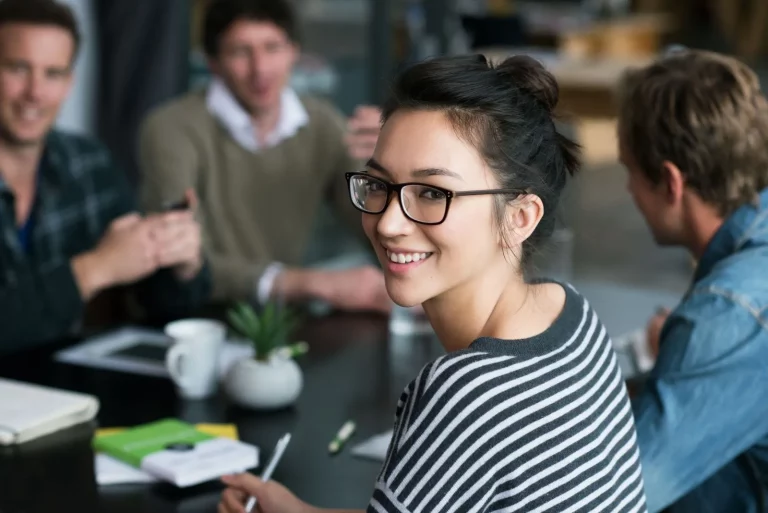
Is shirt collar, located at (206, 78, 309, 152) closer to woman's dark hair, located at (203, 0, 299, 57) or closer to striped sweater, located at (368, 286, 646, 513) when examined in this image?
woman's dark hair, located at (203, 0, 299, 57)

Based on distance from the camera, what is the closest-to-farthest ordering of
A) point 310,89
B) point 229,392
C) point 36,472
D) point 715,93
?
point 36,472 → point 715,93 → point 229,392 → point 310,89

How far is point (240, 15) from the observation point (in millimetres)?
2902

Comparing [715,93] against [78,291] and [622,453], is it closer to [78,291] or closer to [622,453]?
[622,453]

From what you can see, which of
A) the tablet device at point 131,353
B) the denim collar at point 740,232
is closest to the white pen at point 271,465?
the tablet device at point 131,353

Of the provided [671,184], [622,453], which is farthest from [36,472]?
[671,184]

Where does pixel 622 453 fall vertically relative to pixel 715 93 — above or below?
below

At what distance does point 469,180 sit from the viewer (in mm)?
1179

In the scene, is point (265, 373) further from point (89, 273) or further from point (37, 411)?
point (89, 273)

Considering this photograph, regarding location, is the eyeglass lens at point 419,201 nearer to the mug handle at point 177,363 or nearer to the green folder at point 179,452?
the green folder at point 179,452

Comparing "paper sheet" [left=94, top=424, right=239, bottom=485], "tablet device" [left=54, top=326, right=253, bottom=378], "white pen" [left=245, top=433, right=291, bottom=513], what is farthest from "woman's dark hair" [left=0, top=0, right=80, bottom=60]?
"white pen" [left=245, top=433, right=291, bottom=513]

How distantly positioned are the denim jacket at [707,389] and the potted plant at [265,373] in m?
0.59

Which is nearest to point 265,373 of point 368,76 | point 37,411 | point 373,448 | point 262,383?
point 262,383

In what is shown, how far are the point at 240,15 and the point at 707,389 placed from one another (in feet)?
5.97

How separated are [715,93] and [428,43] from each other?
396cm
